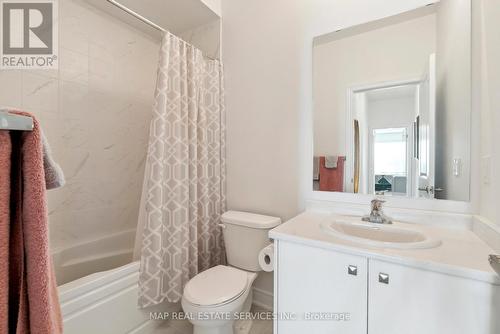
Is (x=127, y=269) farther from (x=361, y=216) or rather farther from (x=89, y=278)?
(x=361, y=216)

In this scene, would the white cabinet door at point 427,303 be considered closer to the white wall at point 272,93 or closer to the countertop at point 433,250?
the countertop at point 433,250

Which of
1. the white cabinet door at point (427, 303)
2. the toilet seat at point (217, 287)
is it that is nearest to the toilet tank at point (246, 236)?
the toilet seat at point (217, 287)

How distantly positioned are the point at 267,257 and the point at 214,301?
38 centimetres

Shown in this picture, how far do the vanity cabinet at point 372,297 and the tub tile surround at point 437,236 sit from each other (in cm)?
4

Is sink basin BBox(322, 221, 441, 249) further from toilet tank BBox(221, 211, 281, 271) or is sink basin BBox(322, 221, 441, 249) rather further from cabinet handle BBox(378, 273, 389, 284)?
toilet tank BBox(221, 211, 281, 271)

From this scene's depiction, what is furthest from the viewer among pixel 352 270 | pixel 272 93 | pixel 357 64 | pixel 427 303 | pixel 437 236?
pixel 272 93

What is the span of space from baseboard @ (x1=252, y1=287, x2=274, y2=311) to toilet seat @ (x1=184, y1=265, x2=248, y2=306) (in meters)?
0.43

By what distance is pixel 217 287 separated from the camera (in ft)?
4.43

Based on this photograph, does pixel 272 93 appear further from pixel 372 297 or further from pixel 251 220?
pixel 372 297

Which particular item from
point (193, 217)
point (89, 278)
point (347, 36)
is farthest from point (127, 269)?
point (347, 36)

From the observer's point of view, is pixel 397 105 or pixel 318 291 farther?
pixel 397 105

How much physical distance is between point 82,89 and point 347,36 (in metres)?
2.05

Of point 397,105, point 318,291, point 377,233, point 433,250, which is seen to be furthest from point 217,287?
point 397,105

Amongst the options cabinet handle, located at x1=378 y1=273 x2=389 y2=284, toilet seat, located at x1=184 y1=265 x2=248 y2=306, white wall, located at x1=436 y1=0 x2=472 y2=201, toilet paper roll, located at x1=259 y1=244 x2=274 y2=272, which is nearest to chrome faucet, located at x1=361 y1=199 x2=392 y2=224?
white wall, located at x1=436 y1=0 x2=472 y2=201
